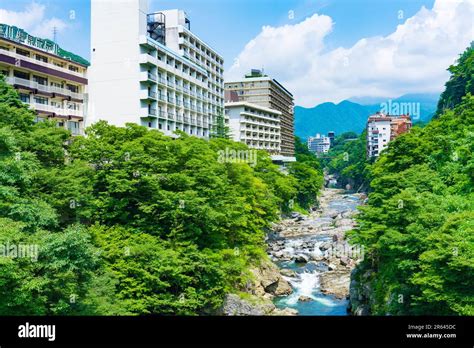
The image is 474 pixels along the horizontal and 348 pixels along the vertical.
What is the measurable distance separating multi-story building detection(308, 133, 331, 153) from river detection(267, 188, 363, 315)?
45.7 m

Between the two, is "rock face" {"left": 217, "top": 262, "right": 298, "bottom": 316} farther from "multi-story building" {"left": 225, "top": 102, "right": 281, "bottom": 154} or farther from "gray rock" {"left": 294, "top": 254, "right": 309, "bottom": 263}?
"multi-story building" {"left": 225, "top": 102, "right": 281, "bottom": 154}

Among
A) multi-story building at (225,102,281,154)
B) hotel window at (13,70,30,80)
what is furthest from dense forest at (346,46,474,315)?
multi-story building at (225,102,281,154)

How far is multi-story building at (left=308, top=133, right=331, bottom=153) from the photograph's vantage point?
7446 centimetres

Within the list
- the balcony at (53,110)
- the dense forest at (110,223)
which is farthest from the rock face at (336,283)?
the balcony at (53,110)

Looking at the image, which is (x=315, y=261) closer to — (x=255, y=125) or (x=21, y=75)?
(x=21, y=75)

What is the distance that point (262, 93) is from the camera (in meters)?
41.7

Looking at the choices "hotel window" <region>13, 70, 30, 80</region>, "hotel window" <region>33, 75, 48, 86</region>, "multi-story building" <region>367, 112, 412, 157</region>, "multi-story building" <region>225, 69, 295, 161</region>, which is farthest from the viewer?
"multi-story building" <region>225, 69, 295, 161</region>

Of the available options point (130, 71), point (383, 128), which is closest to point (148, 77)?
point (130, 71)

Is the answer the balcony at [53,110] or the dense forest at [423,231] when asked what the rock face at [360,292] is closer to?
the dense forest at [423,231]

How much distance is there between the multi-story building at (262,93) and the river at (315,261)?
1567 centimetres

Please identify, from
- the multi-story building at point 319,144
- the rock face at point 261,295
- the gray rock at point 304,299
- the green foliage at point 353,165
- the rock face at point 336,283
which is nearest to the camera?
the rock face at point 261,295

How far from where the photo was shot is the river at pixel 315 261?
13883mm

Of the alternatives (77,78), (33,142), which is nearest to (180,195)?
(33,142)

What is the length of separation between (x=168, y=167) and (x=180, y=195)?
1741 millimetres
